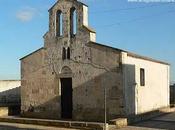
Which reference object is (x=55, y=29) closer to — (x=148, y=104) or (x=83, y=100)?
(x=83, y=100)

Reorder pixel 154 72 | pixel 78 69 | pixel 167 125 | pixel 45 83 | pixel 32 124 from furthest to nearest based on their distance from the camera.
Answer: pixel 154 72, pixel 45 83, pixel 78 69, pixel 32 124, pixel 167 125

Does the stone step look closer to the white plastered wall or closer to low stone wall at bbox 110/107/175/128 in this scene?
low stone wall at bbox 110/107/175/128

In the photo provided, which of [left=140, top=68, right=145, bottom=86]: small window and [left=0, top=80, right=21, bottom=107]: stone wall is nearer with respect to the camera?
[left=140, top=68, right=145, bottom=86]: small window

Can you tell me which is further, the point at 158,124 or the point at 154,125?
the point at 158,124

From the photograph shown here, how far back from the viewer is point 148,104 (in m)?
27.4

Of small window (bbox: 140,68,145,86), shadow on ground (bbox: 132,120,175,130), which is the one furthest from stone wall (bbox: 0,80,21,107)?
shadow on ground (bbox: 132,120,175,130)

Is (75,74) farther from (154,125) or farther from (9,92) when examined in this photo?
(9,92)

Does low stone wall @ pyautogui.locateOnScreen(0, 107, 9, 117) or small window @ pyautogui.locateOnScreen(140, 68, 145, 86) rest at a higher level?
small window @ pyautogui.locateOnScreen(140, 68, 145, 86)

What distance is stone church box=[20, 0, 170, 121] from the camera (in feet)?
77.9

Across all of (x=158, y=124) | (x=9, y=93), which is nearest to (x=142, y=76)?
(x=158, y=124)

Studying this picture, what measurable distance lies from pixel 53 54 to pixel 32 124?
569 cm

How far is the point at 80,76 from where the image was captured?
83.6 feet

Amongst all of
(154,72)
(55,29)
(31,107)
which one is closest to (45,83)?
(31,107)

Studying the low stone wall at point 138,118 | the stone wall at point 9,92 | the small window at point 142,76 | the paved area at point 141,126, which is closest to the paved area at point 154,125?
the paved area at point 141,126
